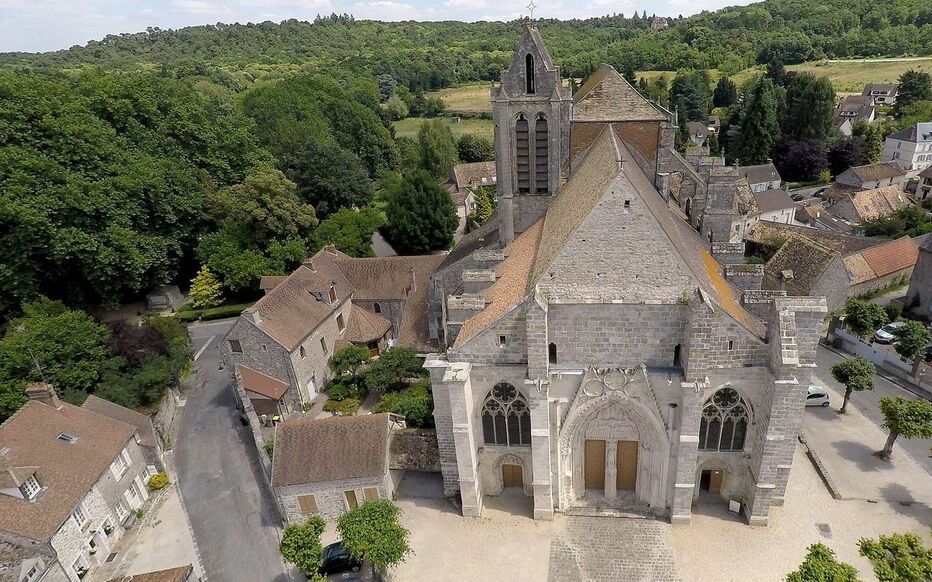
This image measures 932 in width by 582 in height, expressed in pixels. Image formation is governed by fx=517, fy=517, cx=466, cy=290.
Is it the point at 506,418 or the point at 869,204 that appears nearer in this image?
the point at 506,418

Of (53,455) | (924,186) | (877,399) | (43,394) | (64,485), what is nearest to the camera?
(64,485)

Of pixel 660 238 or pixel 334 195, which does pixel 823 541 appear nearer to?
pixel 660 238

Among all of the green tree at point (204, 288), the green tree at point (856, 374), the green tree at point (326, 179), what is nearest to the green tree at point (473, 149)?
the green tree at point (326, 179)

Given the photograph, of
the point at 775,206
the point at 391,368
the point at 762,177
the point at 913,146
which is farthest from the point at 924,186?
the point at 391,368

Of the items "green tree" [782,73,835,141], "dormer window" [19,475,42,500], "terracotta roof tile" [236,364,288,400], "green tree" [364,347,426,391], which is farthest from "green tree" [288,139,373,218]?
"green tree" [782,73,835,141]

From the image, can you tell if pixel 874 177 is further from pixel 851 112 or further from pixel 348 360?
pixel 348 360

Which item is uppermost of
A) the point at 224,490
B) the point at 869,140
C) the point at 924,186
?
the point at 869,140

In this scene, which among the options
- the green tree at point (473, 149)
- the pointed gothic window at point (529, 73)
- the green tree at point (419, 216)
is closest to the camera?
the pointed gothic window at point (529, 73)

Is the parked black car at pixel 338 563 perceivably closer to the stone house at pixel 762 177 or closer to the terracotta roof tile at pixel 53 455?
the terracotta roof tile at pixel 53 455
